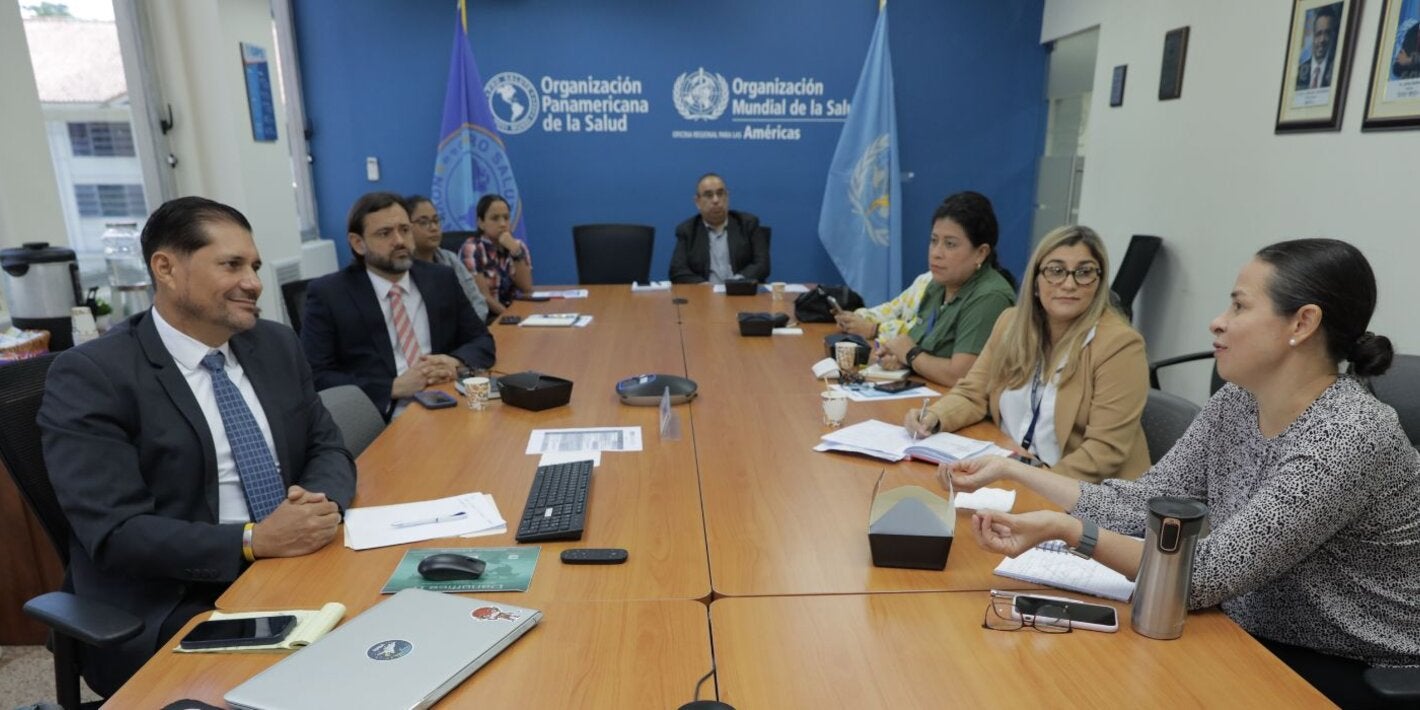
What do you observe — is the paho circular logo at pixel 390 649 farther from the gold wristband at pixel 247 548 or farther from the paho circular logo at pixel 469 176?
the paho circular logo at pixel 469 176

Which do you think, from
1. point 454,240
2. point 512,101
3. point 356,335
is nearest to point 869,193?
point 512,101

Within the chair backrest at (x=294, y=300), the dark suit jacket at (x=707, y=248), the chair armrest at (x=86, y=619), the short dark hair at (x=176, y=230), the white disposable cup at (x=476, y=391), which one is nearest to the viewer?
the chair armrest at (x=86, y=619)

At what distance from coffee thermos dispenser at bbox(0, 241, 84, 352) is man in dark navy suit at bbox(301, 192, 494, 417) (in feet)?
2.79

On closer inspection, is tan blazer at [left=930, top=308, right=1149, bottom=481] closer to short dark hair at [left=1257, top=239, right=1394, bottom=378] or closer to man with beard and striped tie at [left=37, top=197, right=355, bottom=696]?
short dark hair at [left=1257, top=239, right=1394, bottom=378]

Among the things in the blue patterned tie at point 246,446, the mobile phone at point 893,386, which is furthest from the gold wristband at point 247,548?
the mobile phone at point 893,386

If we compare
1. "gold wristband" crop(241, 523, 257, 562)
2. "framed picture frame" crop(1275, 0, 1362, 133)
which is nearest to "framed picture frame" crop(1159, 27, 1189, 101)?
"framed picture frame" crop(1275, 0, 1362, 133)

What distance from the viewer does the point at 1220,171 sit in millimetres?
3916

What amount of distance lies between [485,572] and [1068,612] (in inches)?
40.3

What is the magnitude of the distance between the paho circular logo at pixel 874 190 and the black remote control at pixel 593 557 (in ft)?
15.9

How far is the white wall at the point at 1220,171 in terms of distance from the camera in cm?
300

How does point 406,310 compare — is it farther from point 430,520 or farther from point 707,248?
point 707,248

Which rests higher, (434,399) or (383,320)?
(383,320)

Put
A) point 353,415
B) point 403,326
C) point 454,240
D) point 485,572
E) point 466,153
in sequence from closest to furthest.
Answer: point 485,572, point 353,415, point 403,326, point 454,240, point 466,153

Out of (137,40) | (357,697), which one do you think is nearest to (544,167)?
(137,40)
